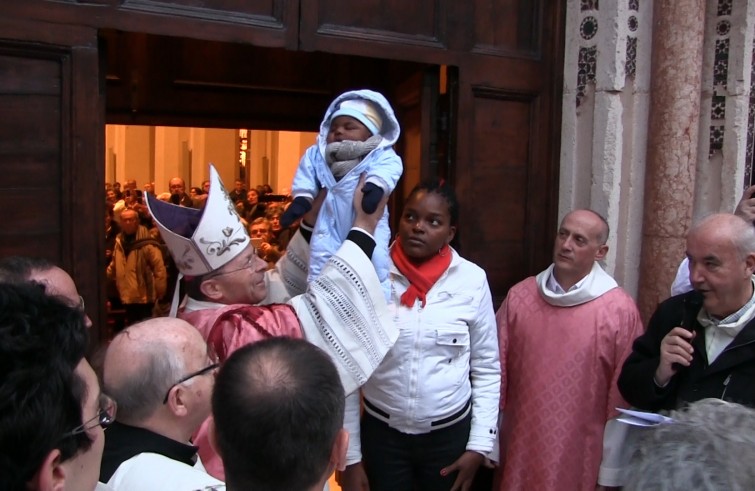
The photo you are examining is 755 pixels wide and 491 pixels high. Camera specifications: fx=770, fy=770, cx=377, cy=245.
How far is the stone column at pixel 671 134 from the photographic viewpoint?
318 centimetres

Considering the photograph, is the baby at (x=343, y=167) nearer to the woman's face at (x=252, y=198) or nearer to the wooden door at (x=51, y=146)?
the wooden door at (x=51, y=146)

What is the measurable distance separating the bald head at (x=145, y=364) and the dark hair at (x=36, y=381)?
40cm

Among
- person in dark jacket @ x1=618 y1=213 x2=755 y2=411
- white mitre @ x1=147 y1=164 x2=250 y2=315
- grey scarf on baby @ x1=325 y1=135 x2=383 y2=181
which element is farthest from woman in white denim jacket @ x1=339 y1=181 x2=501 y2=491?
white mitre @ x1=147 y1=164 x2=250 y2=315

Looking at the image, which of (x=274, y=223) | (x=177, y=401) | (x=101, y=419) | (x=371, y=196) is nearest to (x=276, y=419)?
(x=101, y=419)

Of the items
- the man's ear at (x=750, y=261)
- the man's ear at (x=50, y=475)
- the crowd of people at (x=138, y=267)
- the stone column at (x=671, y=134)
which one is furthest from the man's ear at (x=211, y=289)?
the crowd of people at (x=138, y=267)

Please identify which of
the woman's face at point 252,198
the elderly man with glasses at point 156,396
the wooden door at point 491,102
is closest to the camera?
the elderly man with glasses at point 156,396

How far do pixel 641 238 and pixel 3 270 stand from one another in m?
2.61

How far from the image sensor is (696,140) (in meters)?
3.26

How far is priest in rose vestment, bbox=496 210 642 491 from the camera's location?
2.69 metres

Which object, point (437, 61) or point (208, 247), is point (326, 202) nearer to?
point (208, 247)

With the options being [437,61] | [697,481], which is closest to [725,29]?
[437,61]

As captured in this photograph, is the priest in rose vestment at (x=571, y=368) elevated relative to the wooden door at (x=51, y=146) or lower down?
lower down

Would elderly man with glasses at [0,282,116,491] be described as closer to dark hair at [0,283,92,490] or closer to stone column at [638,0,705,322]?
dark hair at [0,283,92,490]

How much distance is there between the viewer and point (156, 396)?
1.47 meters
